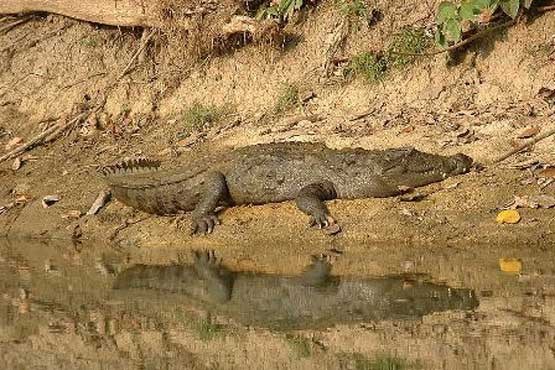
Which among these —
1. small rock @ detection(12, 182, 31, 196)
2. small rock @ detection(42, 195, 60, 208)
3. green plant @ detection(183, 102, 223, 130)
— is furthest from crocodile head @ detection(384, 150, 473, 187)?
small rock @ detection(12, 182, 31, 196)

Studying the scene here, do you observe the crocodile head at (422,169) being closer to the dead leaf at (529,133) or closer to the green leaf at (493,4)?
the dead leaf at (529,133)

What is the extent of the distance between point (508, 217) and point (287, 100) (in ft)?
12.5

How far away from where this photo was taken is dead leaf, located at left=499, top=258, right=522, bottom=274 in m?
7.47

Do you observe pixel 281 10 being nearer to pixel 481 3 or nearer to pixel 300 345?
pixel 481 3

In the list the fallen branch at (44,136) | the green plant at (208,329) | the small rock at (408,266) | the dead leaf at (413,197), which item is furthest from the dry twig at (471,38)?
the green plant at (208,329)

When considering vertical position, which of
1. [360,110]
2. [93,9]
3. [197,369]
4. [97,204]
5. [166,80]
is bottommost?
[197,369]

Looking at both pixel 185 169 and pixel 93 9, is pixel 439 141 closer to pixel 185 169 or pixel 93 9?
pixel 185 169

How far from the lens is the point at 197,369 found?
561 cm

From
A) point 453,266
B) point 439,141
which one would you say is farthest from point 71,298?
point 439,141

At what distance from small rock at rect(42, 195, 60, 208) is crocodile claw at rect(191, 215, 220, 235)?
192 centimetres

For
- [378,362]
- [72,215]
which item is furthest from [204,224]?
[378,362]

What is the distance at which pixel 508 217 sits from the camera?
8680mm

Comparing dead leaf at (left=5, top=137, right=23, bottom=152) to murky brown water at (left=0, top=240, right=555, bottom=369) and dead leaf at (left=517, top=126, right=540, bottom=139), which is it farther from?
dead leaf at (left=517, top=126, right=540, bottom=139)

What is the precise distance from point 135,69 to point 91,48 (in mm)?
766
